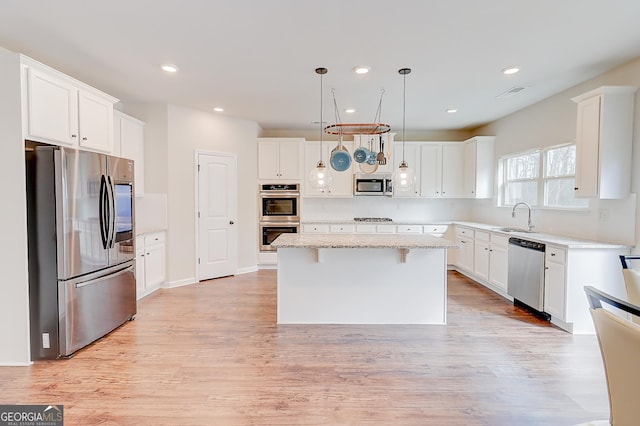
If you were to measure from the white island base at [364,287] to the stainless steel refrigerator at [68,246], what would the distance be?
172 centimetres

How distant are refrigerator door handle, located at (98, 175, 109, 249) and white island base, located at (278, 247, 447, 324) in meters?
1.70

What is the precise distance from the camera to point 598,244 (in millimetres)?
3178

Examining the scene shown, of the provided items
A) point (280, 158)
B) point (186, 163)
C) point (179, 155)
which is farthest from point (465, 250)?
point (179, 155)

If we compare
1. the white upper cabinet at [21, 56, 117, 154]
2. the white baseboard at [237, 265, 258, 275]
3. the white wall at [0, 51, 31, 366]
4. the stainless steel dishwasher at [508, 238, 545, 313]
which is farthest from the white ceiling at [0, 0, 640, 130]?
the white baseboard at [237, 265, 258, 275]

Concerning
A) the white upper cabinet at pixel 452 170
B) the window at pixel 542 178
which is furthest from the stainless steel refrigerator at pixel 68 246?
the white upper cabinet at pixel 452 170

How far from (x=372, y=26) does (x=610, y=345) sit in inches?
97.8

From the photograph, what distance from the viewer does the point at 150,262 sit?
4.32 metres

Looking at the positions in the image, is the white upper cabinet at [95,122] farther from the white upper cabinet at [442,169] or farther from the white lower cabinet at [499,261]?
the white upper cabinet at [442,169]

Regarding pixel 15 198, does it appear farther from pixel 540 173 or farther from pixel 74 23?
pixel 540 173

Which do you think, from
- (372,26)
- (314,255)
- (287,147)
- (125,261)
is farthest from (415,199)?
(125,261)

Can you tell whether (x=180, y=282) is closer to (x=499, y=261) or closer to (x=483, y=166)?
(x=499, y=261)

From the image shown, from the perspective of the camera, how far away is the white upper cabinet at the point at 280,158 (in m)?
5.96

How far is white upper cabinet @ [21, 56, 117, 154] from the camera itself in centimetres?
253

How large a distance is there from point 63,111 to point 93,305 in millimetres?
1771
